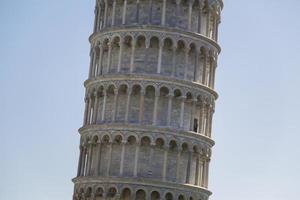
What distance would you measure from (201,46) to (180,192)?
9.07 metres

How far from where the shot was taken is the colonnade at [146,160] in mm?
40906

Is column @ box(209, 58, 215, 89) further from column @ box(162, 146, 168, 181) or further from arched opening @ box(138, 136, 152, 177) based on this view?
arched opening @ box(138, 136, 152, 177)

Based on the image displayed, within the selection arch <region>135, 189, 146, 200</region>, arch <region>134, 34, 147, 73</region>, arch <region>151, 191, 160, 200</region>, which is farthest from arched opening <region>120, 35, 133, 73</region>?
arch <region>151, 191, 160, 200</region>

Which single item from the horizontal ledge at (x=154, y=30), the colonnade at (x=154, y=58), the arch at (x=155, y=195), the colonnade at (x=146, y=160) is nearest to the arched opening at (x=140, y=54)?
the colonnade at (x=154, y=58)

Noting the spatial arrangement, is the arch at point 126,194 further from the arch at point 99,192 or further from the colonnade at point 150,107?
the colonnade at point 150,107

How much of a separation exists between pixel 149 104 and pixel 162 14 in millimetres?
5629

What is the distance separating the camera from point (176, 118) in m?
41.9

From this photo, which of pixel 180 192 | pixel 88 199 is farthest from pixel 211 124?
pixel 88 199

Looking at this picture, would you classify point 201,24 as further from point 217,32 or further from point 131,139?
point 131,139

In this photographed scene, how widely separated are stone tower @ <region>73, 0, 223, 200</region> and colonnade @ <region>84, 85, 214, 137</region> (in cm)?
6

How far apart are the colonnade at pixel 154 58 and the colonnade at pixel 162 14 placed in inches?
46.1

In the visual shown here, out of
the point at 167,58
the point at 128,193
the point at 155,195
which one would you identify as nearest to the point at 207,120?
the point at 167,58

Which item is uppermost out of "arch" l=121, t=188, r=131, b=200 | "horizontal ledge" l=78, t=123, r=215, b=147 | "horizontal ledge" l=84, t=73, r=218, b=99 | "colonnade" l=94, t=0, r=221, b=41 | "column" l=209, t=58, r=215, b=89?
"colonnade" l=94, t=0, r=221, b=41

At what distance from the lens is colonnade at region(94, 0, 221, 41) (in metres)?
43.0
